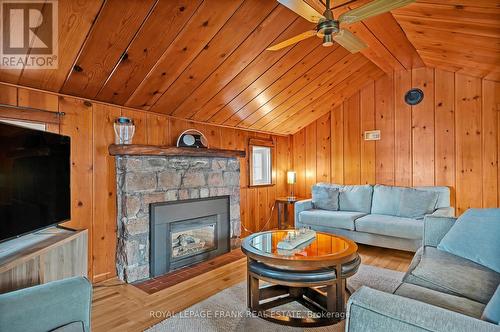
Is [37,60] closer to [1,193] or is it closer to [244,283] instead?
[1,193]

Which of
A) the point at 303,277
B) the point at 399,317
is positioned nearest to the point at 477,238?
the point at 303,277

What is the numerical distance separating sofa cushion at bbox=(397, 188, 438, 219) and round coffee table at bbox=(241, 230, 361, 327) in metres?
1.96

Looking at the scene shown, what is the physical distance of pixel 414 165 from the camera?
14.5 feet

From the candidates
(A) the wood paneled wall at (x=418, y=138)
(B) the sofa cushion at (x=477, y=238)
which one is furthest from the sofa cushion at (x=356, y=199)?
(B) the sofa cushion at (x=477, y=238)

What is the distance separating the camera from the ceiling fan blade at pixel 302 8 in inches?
69.1

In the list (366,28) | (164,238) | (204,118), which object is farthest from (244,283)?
(366,28)

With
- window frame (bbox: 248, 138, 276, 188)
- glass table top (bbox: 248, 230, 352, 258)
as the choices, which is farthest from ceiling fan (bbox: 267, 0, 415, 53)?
window frame (bbox: 248, 138, 276, 188)

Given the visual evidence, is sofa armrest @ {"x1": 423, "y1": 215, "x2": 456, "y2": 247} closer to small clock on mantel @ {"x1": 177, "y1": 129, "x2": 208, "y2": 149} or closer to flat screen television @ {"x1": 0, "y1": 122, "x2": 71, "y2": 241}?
small clock on mantel @ {"x1": 177, "y1": 129, "x2": 208, "y2": 149}

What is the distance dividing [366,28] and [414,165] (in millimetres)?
2529

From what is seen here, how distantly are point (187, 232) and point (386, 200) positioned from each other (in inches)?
116

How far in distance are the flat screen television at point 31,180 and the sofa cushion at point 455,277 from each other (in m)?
2.48

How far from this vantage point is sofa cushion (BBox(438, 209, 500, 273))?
6.01ft

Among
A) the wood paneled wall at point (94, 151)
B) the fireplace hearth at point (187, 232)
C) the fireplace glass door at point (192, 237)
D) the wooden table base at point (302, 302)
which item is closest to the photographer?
the wooden table base at point (302, 302)

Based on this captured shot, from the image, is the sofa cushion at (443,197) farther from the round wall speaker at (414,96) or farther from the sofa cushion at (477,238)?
the sofa cushion at (477,238)
